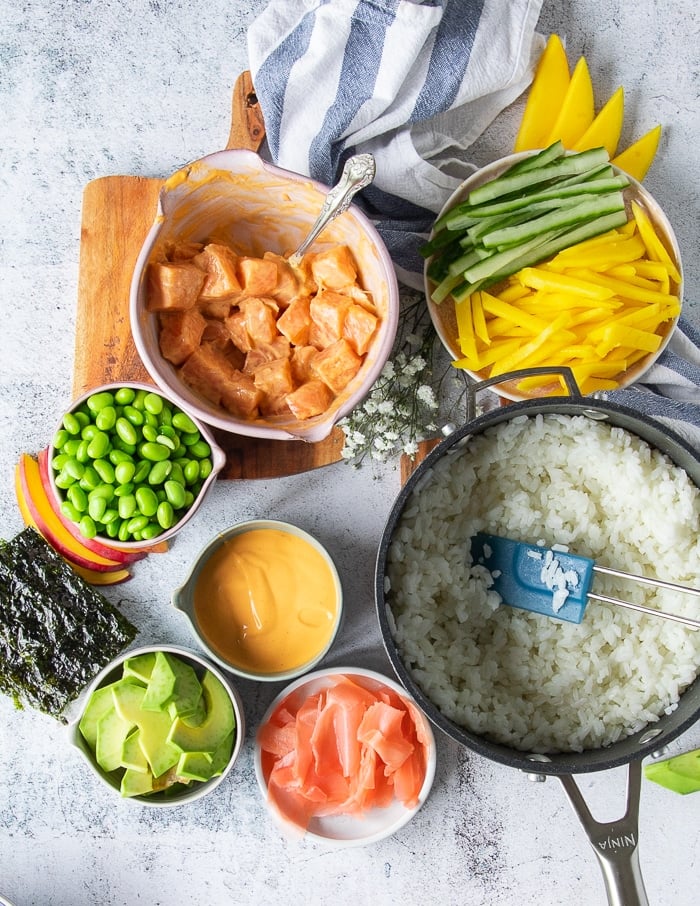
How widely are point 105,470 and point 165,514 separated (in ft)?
0.55

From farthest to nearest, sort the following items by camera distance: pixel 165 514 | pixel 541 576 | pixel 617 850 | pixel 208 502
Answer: pixel 208 502
pixel 165 514
pixel 541 576
pixel 617 850

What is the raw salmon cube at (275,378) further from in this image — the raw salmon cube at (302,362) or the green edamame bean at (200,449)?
the green edamame bean at (200,449)

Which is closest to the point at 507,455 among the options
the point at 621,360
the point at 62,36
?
the point at 621,360

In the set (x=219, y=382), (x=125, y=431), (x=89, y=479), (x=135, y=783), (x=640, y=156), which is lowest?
(x=135, y=783)

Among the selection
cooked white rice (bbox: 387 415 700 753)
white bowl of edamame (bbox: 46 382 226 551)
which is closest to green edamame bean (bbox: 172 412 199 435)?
white bowl of edamame (bbox: 46 382 226 551)

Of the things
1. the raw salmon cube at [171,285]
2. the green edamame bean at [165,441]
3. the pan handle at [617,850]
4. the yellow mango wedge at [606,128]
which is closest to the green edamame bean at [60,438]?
the green edamame bean at [165,441]

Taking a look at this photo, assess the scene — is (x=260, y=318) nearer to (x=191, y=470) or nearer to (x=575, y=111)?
(x=191, y=470)

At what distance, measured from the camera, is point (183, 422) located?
6.06 feet

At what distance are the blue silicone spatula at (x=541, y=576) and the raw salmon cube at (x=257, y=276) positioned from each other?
28.5 inches

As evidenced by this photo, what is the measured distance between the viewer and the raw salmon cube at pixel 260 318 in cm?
181

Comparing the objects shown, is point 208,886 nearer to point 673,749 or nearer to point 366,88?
point 673,749

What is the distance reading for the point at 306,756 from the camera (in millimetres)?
1891

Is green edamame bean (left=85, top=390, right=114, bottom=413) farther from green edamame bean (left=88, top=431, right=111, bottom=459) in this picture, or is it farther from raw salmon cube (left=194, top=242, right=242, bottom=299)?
raw salmon cube (left=194, top=242, right=242, bottom=299)

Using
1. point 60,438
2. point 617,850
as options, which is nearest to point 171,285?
point 60,438
